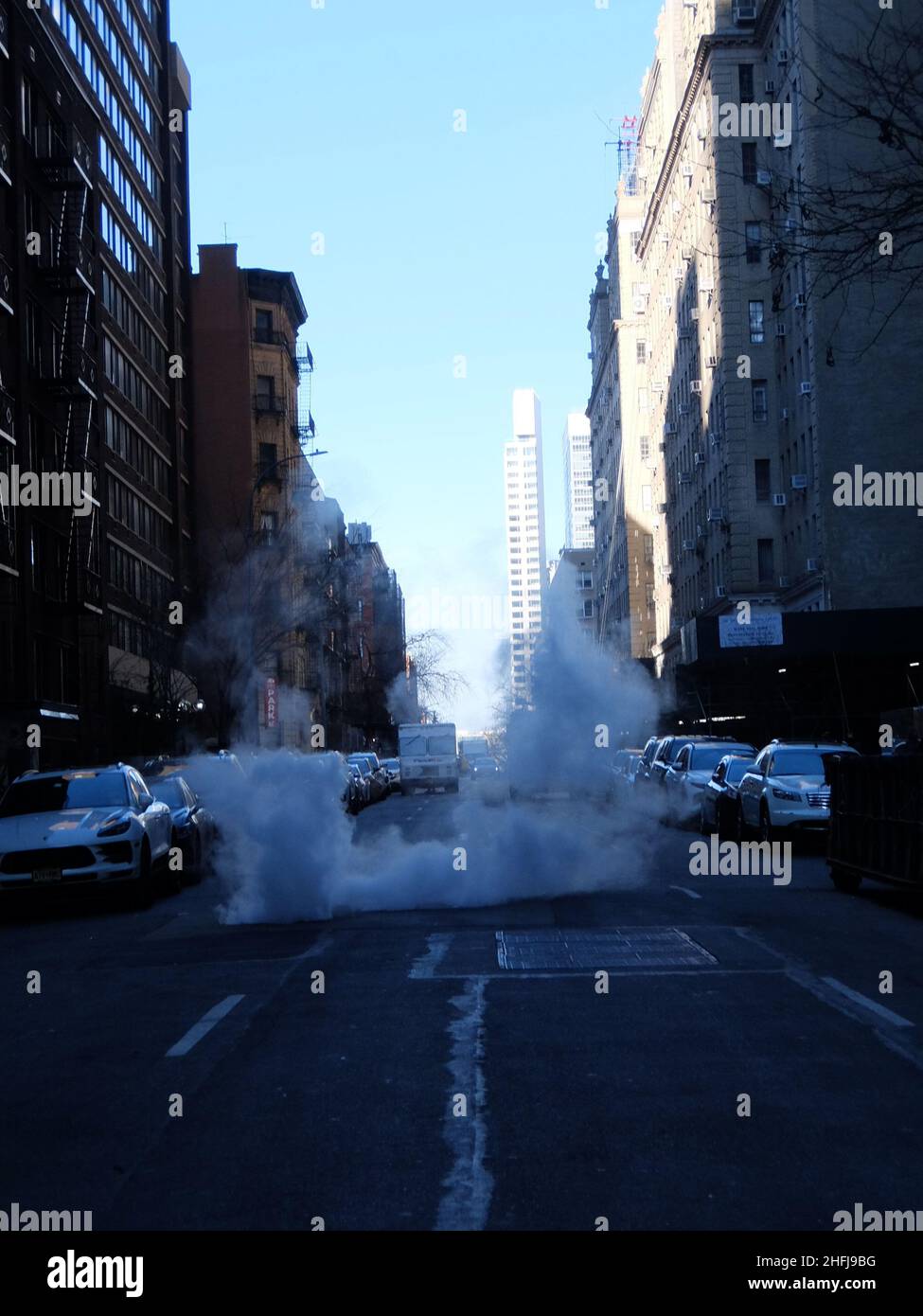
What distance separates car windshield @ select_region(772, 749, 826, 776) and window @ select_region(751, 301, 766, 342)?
129ft

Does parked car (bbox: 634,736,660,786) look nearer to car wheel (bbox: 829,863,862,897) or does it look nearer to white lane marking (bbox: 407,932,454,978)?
car wheel (bbox: 829,863,862,897)

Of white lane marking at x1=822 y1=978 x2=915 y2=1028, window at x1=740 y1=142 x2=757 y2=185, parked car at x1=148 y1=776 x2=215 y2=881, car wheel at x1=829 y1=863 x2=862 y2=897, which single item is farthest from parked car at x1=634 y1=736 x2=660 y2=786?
window at x1=740 y1=142 x2=757 y2=185

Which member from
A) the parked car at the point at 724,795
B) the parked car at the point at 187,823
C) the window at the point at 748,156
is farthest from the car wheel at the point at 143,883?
the window at the point at 748,156

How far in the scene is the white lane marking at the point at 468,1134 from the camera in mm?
5453

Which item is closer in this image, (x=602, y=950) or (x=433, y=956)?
(x=433, y=956)

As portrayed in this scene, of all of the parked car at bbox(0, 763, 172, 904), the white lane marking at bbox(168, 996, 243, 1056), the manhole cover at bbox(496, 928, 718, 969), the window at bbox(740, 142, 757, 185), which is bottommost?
the white lane marking at bbox(168, 996, 243, 1056)

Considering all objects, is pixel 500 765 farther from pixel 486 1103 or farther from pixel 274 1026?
pixel 486 1103

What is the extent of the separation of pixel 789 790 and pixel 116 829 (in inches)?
397

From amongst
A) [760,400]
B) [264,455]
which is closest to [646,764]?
[760,400]

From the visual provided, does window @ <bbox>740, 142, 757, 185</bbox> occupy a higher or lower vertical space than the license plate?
higher

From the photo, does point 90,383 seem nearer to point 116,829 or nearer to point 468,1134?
point 116,829

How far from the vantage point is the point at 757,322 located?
60719 mm

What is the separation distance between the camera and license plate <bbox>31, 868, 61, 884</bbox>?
57.9 feet
